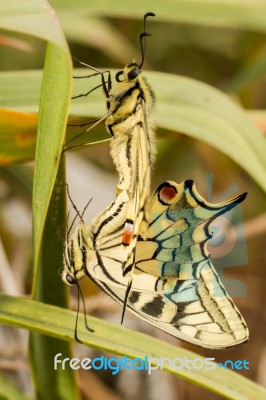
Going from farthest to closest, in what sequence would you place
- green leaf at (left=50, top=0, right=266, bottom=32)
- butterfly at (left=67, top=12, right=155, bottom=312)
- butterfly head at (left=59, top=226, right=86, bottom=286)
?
green leaf at (left=50, top=0, right=266, bottom=32) < butterfly head at (left=59, top=226, right=86, bottom=286) < butterfly at (left=67, top=12, right=155, bottom=312)

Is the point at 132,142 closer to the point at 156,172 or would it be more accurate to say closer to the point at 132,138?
the point at 132,138

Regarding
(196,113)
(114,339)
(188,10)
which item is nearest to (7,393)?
(114,339)

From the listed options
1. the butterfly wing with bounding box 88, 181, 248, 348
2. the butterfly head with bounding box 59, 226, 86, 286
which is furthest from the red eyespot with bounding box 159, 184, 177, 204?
the butterfly head with bounding box 59, 226, 86, 286

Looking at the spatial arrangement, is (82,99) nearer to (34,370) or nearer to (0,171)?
(34,370)

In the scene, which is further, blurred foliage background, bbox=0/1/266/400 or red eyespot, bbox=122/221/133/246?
blurred foliage background, bbox=0/1/266/400

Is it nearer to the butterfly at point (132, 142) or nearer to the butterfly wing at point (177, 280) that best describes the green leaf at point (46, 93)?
the butterfly at point (132, 142)

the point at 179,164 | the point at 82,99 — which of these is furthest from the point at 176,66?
the point at 82,99

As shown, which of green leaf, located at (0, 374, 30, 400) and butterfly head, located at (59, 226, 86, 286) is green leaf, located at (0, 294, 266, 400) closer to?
butterfly head, located at (59, 226, 86, 286)

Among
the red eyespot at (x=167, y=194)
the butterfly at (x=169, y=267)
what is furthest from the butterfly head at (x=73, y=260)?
the red eyespot at (x=167, y=194)
